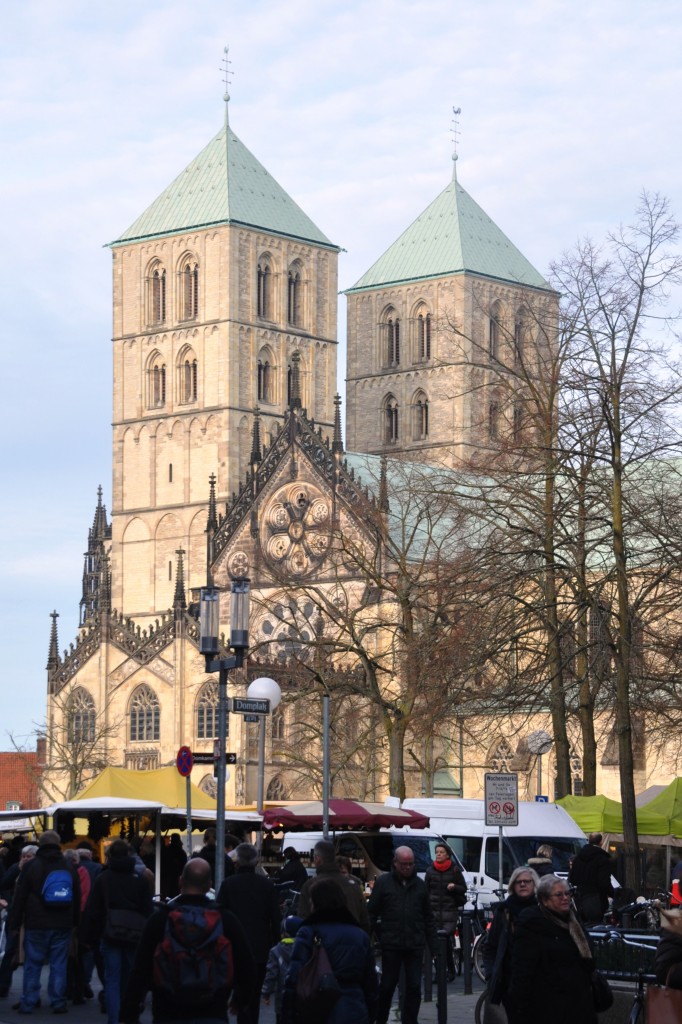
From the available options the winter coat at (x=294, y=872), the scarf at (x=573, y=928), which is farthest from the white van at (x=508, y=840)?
the scarf at (x=573, y=928)

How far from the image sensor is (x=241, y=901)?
1588 centimetres

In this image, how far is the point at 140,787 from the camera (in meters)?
33.4

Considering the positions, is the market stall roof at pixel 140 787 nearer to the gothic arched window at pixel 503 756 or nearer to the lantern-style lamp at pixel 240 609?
the lantern-style lamp at pixel 240 609

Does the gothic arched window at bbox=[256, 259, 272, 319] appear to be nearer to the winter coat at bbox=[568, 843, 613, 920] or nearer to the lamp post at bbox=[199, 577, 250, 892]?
the lamp post at bbox=[199, 577, 250, 892]

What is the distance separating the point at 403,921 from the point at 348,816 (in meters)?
13.4

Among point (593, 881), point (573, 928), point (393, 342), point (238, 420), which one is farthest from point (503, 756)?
point (573, 928)

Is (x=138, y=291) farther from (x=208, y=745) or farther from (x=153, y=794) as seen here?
(x=153, y=794)

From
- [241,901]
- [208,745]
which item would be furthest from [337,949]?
[208,745]

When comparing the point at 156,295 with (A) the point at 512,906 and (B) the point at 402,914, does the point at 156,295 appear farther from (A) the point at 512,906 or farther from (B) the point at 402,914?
(A) the point at 512,906

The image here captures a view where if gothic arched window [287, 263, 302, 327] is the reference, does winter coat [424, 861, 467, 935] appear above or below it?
below

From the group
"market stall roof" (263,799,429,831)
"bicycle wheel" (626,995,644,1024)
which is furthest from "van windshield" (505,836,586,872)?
"bicycle wheel" (626,995,644,1024)

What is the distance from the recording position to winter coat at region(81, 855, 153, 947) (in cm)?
1764

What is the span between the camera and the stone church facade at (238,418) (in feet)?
282

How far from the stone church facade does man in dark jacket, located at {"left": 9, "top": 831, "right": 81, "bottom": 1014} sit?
2197 inches
